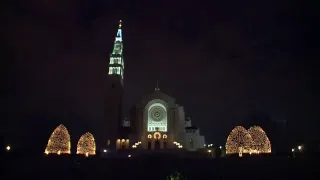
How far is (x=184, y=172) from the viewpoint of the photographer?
2912 cm

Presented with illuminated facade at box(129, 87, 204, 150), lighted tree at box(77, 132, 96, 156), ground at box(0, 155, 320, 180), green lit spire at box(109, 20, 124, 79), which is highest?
green lit spire at box(109, 20, 124, 79)

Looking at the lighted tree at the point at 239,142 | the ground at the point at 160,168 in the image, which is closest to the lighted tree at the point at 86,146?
the ground at the point at 160,168

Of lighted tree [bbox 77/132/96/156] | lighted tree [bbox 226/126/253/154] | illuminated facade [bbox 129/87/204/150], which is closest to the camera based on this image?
lighted tree [bbox 226/126/253/154]

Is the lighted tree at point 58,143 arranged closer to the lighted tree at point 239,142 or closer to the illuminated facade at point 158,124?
the lighted tree at point 239,142

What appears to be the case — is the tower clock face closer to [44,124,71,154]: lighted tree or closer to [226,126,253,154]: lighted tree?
[226,126,253,154]: lighted tree

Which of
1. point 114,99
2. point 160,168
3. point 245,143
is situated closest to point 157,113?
point 114,99

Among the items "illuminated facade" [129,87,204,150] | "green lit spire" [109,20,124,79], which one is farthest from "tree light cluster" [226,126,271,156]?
"green lit spire" [109,20,124,79]

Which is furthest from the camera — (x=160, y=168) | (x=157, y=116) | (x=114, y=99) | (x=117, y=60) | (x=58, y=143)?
(x=117, y=60)

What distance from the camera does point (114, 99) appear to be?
185 ft

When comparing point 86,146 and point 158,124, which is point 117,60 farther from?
point 86,146

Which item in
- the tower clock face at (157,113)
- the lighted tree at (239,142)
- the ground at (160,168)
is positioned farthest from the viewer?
the tower clock face at (157,113)

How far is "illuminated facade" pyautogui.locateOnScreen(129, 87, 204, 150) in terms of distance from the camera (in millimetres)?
53094

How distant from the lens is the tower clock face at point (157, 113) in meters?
54.9

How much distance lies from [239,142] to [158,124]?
22295mm
